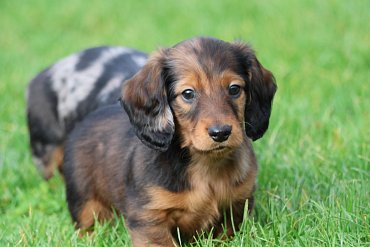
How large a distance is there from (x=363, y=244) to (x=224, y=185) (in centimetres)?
89

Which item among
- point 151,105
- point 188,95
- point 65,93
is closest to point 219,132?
point 188,95

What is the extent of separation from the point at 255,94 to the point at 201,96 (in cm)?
46

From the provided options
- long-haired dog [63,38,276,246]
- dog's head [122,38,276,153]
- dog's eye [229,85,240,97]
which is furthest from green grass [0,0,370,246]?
dog's eye [229,85,240,97]

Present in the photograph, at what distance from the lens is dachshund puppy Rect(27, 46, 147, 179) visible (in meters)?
5.89

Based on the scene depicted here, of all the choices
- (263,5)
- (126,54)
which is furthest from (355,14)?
(126,54)

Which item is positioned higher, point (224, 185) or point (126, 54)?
point (126, 54)

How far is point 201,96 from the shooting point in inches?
156

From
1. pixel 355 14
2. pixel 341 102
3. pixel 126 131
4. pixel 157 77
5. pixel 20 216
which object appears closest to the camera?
pixel 157 77

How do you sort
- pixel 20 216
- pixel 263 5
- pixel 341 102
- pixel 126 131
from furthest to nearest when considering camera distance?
pixel 263 5 < pixel 341 102 < pixel 20 216 < pixel 126 131

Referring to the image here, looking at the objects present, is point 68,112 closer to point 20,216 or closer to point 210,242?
point 20,216

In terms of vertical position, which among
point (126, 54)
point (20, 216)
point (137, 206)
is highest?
point (126, 54)

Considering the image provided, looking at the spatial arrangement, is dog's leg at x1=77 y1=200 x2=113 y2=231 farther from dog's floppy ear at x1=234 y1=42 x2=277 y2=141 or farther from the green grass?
dog's floppy ear at x1=234 y1=42 x2=277 y2=141

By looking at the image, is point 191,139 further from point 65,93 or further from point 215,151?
point 65,93

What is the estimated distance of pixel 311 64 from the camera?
25.4ft
